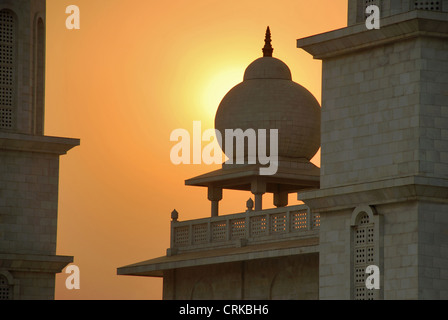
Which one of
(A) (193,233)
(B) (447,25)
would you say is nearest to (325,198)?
(B) (447,25)

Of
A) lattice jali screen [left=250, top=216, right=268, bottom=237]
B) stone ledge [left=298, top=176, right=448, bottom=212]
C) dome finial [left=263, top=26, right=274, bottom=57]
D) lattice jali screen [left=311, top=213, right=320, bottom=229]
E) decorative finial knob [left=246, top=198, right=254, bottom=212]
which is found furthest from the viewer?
dome finial [left=263, top=26, right=274, bottom=57]

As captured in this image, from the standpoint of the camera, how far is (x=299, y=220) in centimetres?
5622

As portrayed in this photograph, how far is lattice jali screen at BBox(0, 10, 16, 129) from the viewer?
53.8m

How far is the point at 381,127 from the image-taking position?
4306cm

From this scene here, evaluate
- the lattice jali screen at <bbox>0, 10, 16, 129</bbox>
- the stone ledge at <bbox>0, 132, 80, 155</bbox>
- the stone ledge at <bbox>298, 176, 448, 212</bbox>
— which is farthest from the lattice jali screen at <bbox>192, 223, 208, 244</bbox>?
the stone ledge at <bbox>298, 176, 448, 212</bbox>

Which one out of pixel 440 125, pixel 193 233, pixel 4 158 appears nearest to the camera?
pixel 440 125

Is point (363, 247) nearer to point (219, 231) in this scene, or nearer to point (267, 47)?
point (219, 231)

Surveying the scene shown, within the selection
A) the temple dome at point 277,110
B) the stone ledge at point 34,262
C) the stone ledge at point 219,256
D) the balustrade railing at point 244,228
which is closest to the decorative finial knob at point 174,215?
the balustrade railing at point 244,228

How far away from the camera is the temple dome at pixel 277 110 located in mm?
63594

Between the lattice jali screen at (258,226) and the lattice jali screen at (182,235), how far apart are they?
411cm

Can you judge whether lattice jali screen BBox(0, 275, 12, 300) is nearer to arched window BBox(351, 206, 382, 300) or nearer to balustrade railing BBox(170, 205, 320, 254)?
balustrade railing BBox(170, 205, 320, 254)

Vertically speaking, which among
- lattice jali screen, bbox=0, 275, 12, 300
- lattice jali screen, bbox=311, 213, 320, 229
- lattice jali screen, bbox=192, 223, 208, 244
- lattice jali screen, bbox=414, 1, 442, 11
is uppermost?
lattice jali screen, bbox=414, 1, 442, 11
